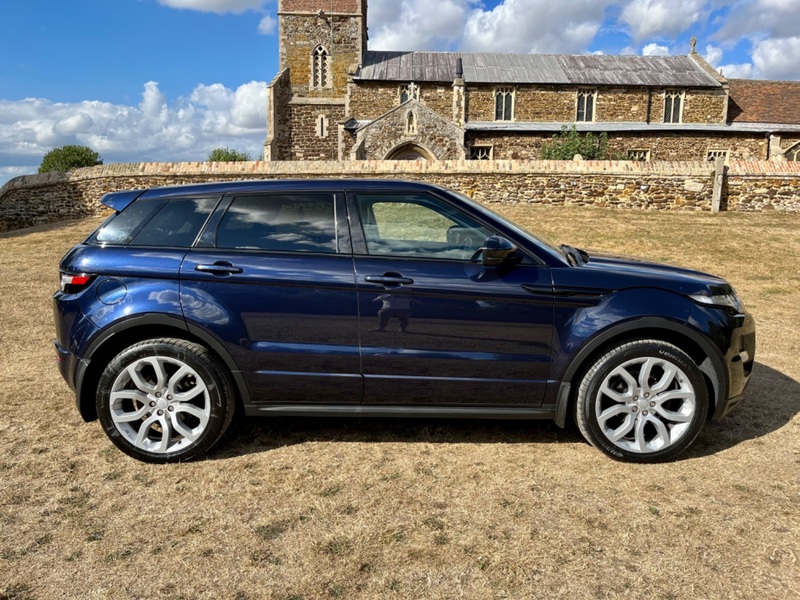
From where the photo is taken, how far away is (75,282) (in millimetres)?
3459

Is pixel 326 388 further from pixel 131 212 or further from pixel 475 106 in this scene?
pixel 475 106

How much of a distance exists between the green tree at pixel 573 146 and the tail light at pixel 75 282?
96.5ft

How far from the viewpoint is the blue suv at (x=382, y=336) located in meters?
3.34

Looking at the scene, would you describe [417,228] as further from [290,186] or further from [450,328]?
[290,186]

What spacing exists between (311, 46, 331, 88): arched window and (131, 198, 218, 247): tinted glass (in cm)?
3532

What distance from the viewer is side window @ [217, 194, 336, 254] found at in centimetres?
348

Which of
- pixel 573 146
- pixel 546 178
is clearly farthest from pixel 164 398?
pixel 573 146

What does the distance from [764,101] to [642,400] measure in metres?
39.9

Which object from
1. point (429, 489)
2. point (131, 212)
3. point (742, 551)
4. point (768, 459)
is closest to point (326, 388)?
point (429, 489)

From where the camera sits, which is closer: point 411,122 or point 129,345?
point 129,345

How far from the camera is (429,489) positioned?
312cm

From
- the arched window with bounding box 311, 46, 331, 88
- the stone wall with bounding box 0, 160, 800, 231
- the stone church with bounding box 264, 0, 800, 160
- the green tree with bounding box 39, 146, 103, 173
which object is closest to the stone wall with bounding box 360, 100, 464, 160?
the stone church with bounding box 264, 0, 800, 160

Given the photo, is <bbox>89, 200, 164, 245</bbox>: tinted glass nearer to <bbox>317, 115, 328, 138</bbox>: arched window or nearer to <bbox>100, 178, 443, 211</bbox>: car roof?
<bbox>100, 178, 443, 211</bbox>: car roof

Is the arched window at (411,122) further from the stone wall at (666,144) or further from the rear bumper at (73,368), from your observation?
the rear bumper at (73,368)
